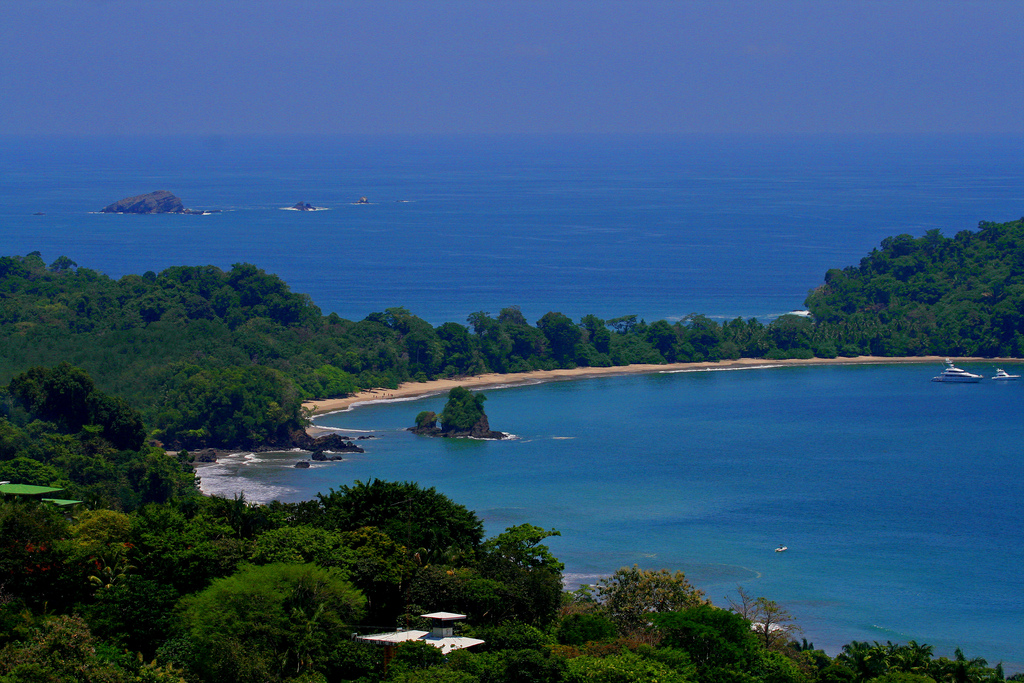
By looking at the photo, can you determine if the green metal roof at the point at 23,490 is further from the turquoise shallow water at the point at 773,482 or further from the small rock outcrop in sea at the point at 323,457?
the small rock outcrop in sea at the point at 323,457

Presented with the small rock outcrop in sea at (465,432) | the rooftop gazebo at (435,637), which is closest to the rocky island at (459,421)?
the small rock outcrop in sea at (465,432)

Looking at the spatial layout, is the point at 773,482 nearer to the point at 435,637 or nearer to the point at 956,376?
the point at 956,376

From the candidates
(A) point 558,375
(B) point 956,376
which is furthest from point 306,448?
(B) point 956,376

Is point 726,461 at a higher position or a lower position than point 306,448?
lower

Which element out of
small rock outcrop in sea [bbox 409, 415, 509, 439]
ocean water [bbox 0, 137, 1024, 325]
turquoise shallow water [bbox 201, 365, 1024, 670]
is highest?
ocean water [bbox 0, 137, 1024, 325]

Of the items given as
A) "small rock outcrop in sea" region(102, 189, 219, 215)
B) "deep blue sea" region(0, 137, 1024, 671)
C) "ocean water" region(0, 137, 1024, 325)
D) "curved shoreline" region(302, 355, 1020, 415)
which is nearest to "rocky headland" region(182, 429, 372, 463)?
"deep blue sea" region(0, 137, 1024, 671)

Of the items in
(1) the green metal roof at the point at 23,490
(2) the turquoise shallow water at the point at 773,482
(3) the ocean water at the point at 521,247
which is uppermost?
(3) the ocean water at the point at 521,247

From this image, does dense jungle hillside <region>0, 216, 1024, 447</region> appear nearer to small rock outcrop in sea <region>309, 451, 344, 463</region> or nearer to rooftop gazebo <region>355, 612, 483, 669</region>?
small rock outcrop in sea <region>309, 451, 344, 463</region>
